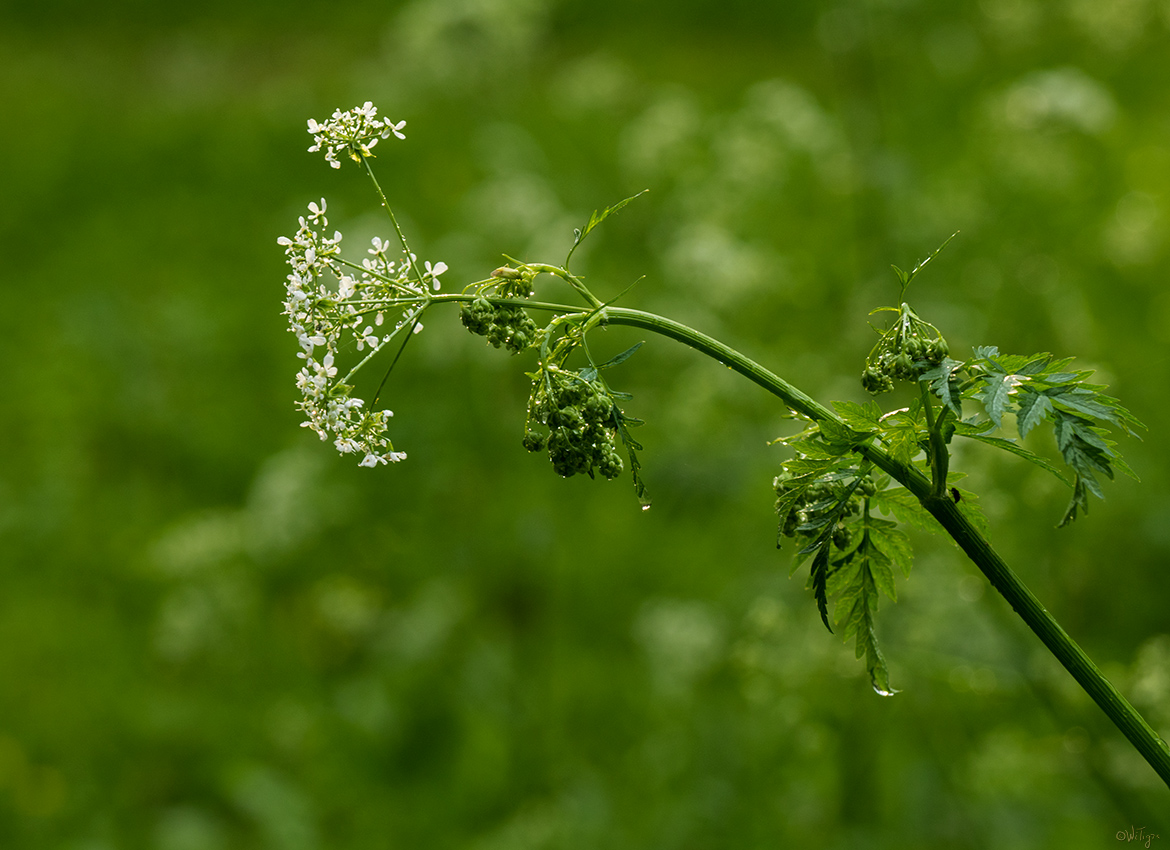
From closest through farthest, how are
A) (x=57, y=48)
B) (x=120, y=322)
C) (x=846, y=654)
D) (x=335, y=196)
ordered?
(x=846, y=654), (x=120, y=322), (x=335, y=196), (x=57, y=48)

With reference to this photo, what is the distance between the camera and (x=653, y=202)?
9.26 metres

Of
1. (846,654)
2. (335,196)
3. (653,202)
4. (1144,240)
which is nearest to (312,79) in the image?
(335,196)

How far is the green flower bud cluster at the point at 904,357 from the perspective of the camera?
1.63 meters

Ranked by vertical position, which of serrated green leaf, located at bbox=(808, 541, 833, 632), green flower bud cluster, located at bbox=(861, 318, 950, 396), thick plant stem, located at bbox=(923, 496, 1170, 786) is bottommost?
thick plant stem, located at bbox=(923, 496, 1170, 786)

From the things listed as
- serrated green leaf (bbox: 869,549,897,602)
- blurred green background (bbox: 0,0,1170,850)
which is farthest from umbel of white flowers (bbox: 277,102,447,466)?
blurred green background (bbox: 0,0,1170,850)

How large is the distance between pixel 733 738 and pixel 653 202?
5.75 meters

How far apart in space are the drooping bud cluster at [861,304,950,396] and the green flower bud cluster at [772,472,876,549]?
0.62 ft

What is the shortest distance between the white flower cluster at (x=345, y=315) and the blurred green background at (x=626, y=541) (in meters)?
2.25

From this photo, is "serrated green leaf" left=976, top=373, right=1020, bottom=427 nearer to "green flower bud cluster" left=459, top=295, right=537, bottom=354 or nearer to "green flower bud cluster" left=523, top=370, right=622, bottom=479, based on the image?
"green flower bud cluster" left=523, top=370, right=622, bottom=479

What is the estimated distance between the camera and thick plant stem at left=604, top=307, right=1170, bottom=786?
1530 mm

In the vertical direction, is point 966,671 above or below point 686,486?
below

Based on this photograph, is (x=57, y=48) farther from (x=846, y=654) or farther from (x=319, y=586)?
(x=846, y=654)

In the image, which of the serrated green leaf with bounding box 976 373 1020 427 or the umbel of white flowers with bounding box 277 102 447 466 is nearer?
the serrated green leaf with bounding box 976 373 1020 427

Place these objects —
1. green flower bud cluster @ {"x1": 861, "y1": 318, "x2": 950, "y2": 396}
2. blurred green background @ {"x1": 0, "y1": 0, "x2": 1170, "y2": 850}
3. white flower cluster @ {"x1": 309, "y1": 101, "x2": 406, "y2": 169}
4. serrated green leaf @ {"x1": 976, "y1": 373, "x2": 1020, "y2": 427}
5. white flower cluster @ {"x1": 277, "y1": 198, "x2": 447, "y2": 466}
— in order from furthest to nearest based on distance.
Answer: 1. blurred green background @ {"x1": 0, "y1": 0, "x2": 1170, "y2": 850}
2. white flower cluster @ {"x1": 309, "y1": 101, "x2": 406, "y2": 169}
3. white flower cluster @ {"x1": 277, "y1": 198, "x2": 447, "y2": 466}
4. green flower bud cluster @ {"x1": 861, "y1": 318, "x2": 950, "y2": 396}
5. serrated green leaf @ {"x1": 976, "y1": 373, "x2": 1020, "y2": 427}
